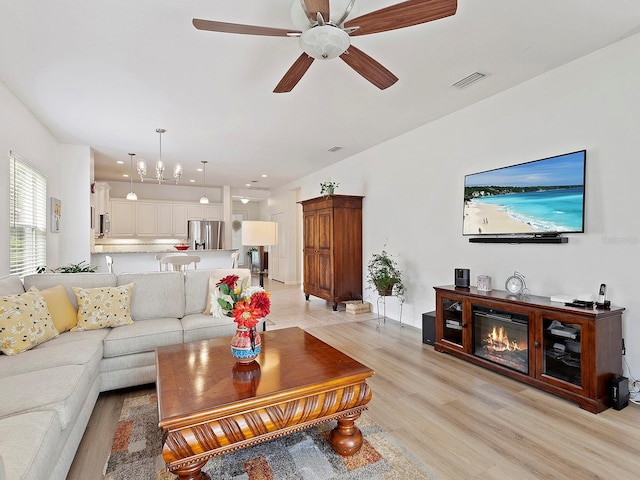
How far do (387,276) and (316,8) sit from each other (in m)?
3.60

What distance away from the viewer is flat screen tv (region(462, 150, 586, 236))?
283 cm

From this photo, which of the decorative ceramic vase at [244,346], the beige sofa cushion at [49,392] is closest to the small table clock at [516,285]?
the decorative ceramic vase at [244,346]

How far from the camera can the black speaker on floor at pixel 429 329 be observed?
12.4 ft

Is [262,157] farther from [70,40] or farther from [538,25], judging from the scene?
[538,25]

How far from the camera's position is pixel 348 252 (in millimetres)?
5707

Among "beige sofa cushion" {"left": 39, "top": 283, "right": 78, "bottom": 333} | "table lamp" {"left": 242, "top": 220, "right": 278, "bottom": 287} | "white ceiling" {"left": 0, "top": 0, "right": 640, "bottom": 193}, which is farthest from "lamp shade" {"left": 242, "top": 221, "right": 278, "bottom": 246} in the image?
"beige sofa cushion" {"left": 39, "top": 283, "right": 78, "bottom": 333}

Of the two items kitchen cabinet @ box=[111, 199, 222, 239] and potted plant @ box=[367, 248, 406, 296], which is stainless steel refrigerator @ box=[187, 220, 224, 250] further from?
potted plant @ box=[367, 248, 406, 296]

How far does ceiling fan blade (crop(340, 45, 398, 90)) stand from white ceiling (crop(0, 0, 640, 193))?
34 cm

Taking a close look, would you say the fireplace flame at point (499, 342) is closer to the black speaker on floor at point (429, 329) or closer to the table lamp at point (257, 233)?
the black speaker on floor at point (429, 329)

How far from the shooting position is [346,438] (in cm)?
188

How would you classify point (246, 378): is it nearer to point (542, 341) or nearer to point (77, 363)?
point (77, 363)

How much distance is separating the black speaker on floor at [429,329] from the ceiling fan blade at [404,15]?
9.79 feet

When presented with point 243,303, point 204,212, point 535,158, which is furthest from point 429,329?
point 204,212

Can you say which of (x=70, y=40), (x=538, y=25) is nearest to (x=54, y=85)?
(x=70, y=40)
